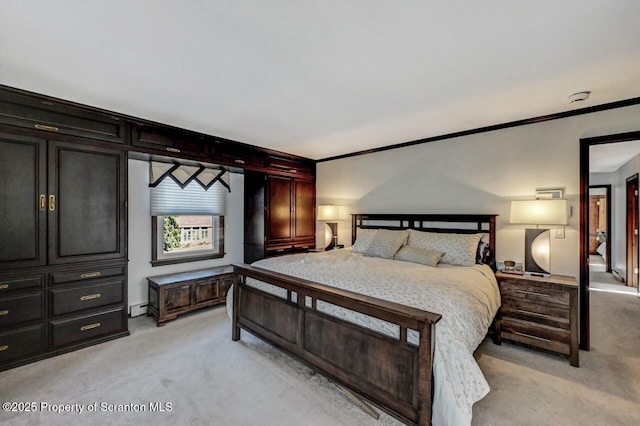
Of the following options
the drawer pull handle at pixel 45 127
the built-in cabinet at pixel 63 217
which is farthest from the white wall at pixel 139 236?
the drawer pull handle at pixel 45 127

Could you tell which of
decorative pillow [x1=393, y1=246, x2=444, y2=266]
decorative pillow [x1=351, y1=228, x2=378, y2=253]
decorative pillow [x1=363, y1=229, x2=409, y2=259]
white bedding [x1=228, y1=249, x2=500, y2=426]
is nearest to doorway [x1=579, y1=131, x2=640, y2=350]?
white bedding [x1=228, y1=249, x2=500, y2=426]

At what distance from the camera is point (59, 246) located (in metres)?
2.91

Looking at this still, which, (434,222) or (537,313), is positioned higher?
(434,222)

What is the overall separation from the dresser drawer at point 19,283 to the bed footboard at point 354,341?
2.03 meters

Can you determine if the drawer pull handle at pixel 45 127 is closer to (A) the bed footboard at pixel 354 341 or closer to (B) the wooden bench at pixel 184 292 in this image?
(B) the wooden bench at pixel 184 292

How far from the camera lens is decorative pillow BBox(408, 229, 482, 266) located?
3.29 m

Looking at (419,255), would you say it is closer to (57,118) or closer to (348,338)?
(348,338)

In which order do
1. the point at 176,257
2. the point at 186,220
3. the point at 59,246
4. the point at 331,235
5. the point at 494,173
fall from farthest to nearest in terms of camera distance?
the point at 331,235
the point at 186,220
the point at 176,257
the point at 494,173
the point at 59,246

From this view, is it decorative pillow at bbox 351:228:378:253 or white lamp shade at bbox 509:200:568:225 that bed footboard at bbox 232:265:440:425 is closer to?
decorative pillow at bbox 351:228:378:253

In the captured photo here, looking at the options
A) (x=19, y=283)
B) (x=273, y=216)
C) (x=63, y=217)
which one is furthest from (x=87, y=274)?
(x=273, y=216)

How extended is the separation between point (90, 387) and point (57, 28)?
265 centimetres

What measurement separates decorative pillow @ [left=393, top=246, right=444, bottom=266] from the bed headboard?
718mm

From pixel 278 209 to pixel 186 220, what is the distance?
149 cm

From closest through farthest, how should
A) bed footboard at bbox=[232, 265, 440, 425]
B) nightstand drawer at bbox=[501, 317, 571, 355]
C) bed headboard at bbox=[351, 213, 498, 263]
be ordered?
bed footboard at bbox=[232, 265, 440, 425] → nightstand drawer at bbox=[501, 317, 571, 355] → bed headboard at bbox=[351, 213, 498, 263]
